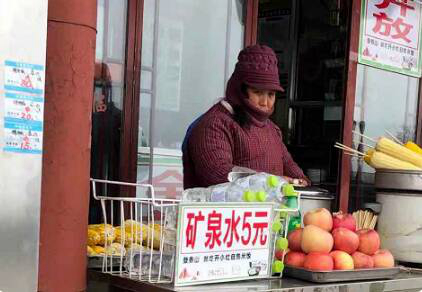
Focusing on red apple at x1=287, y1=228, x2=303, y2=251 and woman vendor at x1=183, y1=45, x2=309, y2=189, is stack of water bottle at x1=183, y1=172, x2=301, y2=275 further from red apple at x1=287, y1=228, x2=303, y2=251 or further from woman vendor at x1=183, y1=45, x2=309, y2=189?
woman vendor at x1=183, y1=45, x2=309, y2=189

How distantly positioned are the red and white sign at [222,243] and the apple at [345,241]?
0.27 m

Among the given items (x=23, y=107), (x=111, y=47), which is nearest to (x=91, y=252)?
(x=23, y=107)

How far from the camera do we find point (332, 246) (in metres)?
1.85

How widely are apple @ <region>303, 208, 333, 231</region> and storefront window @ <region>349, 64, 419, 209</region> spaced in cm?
211

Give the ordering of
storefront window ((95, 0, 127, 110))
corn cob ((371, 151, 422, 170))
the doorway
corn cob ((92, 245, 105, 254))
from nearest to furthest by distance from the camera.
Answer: corn cob ((92, 245, 105, 254))
corn cob ((371, 151, 422, 170))
storefront window ((95, 0, 127, 110))
the doorway

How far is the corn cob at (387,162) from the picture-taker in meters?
2.62

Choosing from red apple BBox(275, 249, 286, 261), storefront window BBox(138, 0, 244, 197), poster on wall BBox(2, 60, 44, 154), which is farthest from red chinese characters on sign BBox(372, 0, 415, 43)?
poster on wall BBox(2, 60, 44, 154)

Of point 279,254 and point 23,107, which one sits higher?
point 23,107

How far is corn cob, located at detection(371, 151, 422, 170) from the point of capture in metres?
2.62

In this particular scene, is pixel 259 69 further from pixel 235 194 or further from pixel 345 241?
pixel 345 241

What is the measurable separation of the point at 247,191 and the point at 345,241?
390 millimetres

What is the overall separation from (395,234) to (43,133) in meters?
1.65

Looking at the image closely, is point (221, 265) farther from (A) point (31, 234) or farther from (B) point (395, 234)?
(B) point (395, 234)

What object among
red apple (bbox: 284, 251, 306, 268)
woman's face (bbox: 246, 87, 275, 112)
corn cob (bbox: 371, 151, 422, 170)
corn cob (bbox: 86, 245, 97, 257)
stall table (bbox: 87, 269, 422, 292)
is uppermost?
woman's face (bbox: 246, 87, 275, 112)
